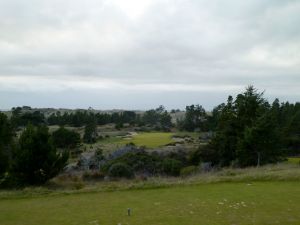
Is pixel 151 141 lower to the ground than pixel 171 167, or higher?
higher

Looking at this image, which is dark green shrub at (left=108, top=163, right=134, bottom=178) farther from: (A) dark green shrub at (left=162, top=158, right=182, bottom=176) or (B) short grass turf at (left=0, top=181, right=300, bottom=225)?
(B) short grass turf at (left=0, top=181, right=300, bottom=225)

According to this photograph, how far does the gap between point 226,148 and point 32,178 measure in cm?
2508

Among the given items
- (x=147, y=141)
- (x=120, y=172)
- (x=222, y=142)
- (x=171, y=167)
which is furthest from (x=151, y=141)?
(x=120, y=172)

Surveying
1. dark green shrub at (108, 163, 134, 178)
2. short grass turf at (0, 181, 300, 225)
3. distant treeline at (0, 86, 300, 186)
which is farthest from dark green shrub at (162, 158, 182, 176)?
short grass turf at (0, 181, 300, 225)

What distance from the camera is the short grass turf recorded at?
34.3 feet

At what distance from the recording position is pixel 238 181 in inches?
697

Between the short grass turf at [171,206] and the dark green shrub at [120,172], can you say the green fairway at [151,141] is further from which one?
the short grass turf at [171,206]

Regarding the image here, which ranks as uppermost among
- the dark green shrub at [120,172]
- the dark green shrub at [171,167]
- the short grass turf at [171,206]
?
the short grass turf at [171,206]

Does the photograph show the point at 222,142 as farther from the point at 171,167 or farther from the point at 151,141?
the point at 151,141

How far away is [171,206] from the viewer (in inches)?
484

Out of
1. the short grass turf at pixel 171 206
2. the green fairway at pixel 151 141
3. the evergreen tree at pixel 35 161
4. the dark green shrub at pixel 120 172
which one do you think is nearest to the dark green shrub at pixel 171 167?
the dark green shrub at pixel 120 172

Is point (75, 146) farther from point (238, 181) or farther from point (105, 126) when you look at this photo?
point (238, 181)

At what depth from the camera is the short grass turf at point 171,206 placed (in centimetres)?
1047

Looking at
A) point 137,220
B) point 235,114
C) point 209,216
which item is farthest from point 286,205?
point 235,114
